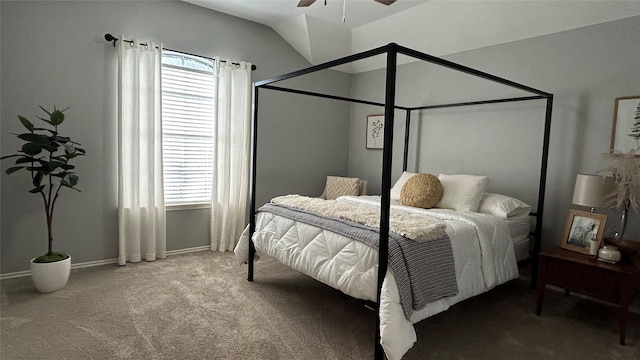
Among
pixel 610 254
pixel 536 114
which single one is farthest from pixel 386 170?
pixel 536 114

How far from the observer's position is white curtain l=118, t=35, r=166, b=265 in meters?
3.43

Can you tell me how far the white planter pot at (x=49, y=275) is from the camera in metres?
2.75

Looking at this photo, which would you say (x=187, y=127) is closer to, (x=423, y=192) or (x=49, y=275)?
(x=49, y=275)

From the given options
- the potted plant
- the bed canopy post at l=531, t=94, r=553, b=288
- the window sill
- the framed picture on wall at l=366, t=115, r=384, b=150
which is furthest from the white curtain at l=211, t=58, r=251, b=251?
the bed canopy post at l=531, t=94, r=553, b=288

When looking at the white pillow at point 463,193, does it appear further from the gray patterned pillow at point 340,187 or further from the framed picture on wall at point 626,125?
the gray patterned pillow at point 340,187

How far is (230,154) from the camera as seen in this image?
13.5ft

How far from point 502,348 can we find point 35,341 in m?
2.79

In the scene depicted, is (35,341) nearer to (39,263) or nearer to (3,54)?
(39,263)

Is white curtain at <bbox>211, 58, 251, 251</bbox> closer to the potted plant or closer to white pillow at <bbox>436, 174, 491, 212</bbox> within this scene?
the potted plant

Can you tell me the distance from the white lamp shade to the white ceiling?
4.54ft

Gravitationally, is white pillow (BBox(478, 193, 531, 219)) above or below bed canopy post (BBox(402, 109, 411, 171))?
below

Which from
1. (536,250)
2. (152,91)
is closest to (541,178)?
(536,250)

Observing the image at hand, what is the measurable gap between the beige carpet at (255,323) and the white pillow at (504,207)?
677mm

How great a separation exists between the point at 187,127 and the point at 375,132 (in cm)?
241
